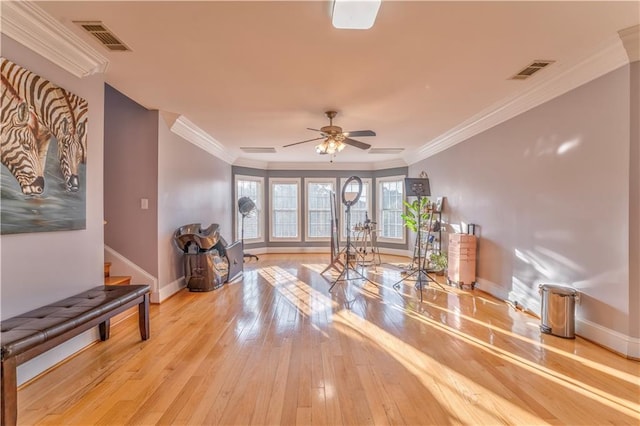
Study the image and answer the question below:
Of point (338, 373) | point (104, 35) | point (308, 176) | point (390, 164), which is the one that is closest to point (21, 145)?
point (104, 35)

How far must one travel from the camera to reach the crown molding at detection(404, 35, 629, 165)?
2516 millimetres

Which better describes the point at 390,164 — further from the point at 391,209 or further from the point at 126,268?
the point at 126,268

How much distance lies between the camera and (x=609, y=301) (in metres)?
2.62

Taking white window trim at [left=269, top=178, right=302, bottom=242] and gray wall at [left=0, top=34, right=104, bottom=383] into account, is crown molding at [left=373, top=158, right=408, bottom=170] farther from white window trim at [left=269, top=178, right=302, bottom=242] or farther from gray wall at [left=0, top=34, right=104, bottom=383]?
gray wall at [left=0, top=34, right=104, bottom=383]

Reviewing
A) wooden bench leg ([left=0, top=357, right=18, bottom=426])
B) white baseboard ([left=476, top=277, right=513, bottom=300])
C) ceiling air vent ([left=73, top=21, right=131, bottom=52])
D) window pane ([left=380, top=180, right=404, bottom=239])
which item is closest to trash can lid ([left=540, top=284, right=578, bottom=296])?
white baseboard ([left=476, top=277, right=513, bottom=300])

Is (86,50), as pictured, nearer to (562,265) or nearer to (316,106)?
(316,106)

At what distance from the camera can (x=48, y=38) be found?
2.20 meters

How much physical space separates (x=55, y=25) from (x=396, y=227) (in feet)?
23.7

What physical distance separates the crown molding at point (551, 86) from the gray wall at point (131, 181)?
4.44 m

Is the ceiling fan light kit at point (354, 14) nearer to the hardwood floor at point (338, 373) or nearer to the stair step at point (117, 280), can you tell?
the hardwood floor at point (338, 373)

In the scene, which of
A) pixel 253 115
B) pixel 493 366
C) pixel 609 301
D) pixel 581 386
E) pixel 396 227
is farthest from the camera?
pixel 396 227

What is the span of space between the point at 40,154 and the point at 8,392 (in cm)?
155

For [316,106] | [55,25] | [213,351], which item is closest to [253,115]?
[316,106]

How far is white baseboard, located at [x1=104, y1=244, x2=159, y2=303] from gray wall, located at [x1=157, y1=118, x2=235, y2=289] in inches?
6.5
